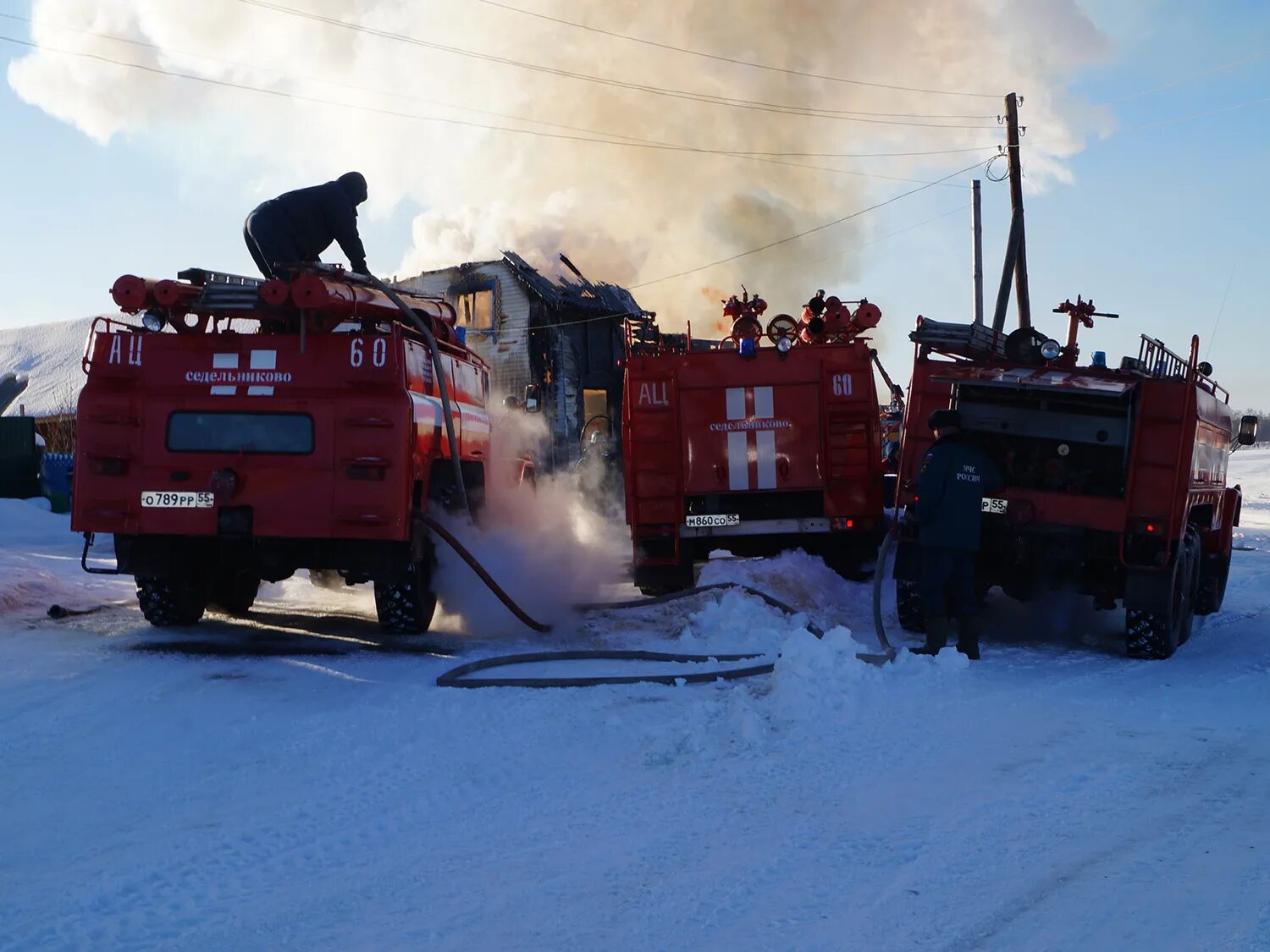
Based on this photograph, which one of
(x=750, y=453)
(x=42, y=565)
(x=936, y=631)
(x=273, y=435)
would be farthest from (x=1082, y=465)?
(x=42, y=565)

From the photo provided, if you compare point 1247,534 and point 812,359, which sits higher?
point 812,359

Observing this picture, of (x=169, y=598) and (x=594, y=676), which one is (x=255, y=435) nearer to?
(x=169, y=598)

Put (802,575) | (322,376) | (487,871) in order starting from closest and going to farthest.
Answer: (487,871), (322,376), (802,575)

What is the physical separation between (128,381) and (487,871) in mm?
5999

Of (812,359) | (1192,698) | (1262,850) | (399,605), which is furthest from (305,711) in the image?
(812,359)

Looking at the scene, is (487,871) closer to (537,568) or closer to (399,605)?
(399,605)

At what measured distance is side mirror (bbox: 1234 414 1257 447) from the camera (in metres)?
12.2

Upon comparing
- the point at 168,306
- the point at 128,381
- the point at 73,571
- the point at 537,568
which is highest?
the point at 168,306

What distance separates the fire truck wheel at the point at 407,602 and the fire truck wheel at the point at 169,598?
1.58 meters

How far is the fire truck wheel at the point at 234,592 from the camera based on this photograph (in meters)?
10.4

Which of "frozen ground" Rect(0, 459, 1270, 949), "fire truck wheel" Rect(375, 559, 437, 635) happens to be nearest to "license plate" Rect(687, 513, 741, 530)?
"frozen ground" Rect(0, 459, 1270, 949)

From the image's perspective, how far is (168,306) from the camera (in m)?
8.64

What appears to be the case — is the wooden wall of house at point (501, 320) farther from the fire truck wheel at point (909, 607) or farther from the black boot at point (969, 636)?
the black boot at point (969, 636)

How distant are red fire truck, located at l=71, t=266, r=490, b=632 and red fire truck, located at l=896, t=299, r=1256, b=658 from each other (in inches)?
159
